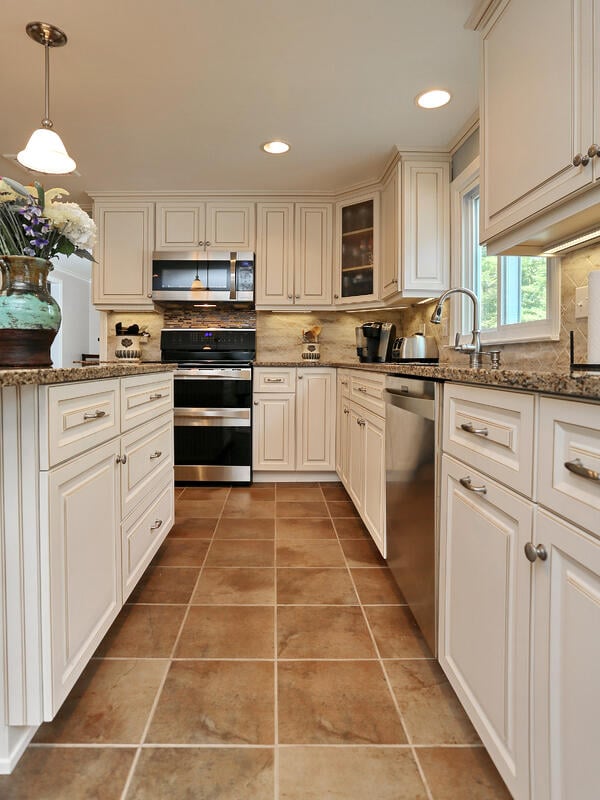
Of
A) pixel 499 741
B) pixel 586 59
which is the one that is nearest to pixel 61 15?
pixel 586 59

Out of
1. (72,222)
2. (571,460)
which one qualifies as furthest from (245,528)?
(571,460)

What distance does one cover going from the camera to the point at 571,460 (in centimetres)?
73

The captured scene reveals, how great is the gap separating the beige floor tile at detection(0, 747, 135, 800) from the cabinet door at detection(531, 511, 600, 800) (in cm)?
86

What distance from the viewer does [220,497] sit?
10.9 ft

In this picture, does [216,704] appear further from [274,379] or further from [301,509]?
[274,379]

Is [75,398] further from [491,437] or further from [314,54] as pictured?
[314,54]

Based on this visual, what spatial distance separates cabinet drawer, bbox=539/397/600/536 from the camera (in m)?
0.67

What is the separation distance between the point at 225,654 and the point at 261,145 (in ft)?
9.36

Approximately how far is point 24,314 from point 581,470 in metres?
1.25

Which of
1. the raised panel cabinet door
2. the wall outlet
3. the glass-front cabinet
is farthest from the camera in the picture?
the glass-front cabinet

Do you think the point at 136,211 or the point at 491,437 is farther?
the point at 136,211

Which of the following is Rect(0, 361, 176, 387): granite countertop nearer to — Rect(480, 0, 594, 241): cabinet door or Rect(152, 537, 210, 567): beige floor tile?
Rect(152, 537, 210, 567): beige floor tile

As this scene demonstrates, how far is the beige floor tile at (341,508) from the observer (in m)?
2.93

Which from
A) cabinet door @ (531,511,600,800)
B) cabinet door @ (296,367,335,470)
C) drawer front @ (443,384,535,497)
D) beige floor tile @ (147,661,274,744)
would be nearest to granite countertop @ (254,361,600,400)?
drawer front @ (443,384,535,497)
